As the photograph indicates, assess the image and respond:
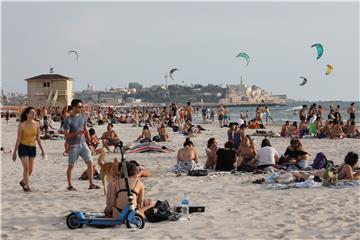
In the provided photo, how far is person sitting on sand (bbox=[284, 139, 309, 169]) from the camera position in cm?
961

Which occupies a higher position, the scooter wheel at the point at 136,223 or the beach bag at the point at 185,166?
the beach bag at the point at 185,166

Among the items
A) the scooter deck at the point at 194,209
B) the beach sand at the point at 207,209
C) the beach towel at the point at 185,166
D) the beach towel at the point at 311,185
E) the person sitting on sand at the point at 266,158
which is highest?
the person sitting on sand at the point at 266,158

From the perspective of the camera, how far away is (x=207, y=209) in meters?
6.48

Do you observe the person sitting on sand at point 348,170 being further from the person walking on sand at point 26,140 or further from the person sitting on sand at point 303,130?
the person sitting on sand at point 303,130

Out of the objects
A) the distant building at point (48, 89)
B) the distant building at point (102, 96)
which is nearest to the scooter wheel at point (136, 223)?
Result: the distant building at point (48, 89)

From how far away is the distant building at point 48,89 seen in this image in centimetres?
4319

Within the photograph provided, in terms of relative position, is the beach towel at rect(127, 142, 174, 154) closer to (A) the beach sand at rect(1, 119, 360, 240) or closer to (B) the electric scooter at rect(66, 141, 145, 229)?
(A) the beach sand at rect(1, 119, 360, 240)

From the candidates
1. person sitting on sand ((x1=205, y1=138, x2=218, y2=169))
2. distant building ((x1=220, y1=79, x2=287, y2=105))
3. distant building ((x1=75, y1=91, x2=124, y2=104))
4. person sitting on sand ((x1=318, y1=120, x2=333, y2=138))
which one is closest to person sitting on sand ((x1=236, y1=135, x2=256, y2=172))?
person sitting on sand ((x1=205, y1=138, x2=218, y2=169))

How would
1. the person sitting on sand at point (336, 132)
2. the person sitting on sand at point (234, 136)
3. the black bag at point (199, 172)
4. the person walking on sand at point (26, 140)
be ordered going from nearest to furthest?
the person walking on sand at point (26, 140), the black bag at point (199, 172), the person sitting on sand at point (234, 136), the person sitting on sand at point (336, 132)

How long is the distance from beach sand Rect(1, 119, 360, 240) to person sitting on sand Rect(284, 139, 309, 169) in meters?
0.84

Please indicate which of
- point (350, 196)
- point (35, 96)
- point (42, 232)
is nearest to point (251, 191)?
point (350, 196)

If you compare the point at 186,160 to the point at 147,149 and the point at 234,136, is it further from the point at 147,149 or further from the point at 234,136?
the point at 147,149

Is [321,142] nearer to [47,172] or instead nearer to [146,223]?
[47,172]

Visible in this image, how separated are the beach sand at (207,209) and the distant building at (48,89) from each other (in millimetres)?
34015
